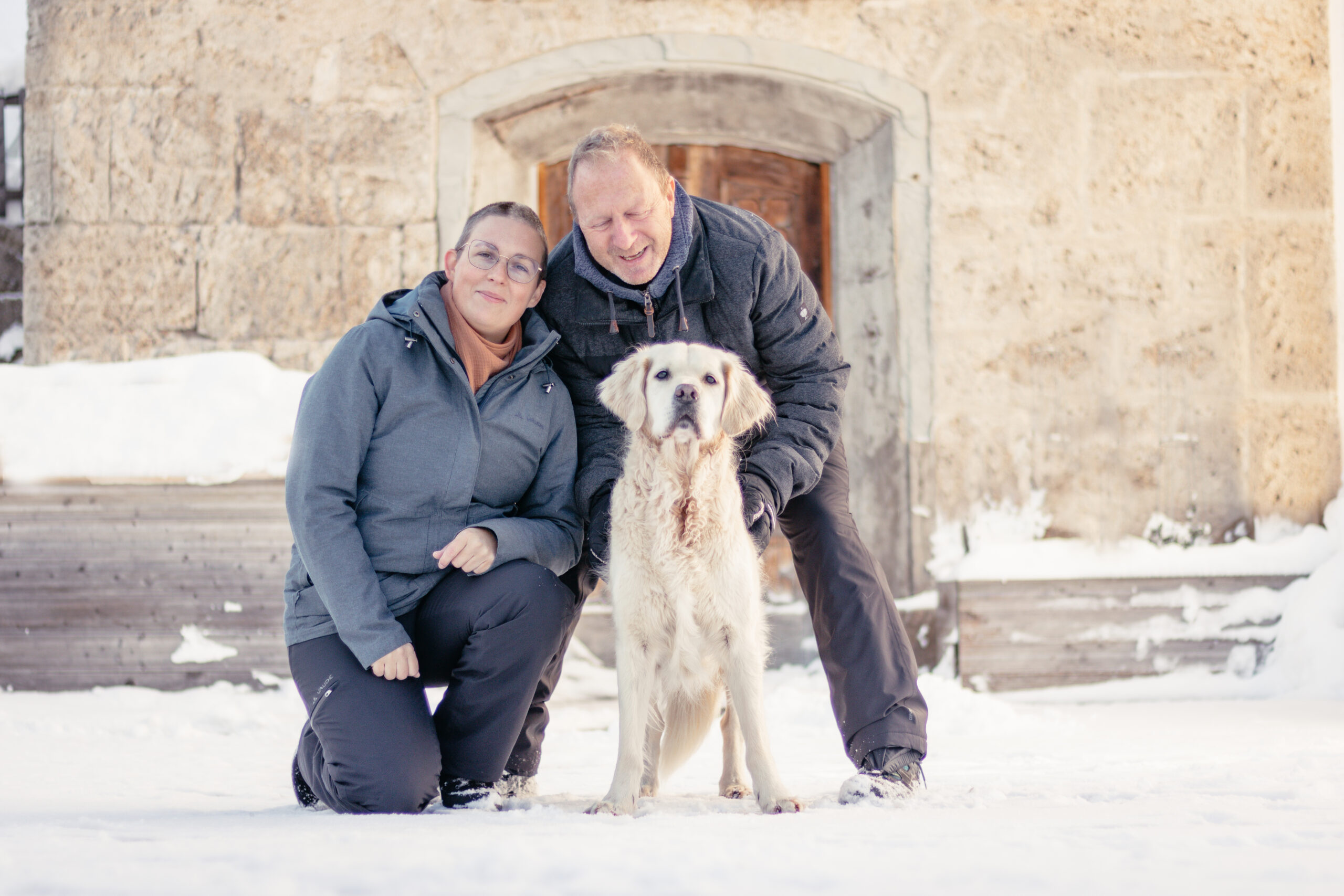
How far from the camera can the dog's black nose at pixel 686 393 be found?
215 centimetres

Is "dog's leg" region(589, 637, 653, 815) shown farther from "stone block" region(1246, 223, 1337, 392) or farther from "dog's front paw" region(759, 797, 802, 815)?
"stone block" region(1246, 223, 1337, 392)

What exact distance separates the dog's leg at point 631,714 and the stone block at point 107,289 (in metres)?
2.98

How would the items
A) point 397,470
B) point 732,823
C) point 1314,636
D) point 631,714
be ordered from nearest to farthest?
point 732,823
point 631,714
point 397,470
point 1314,636

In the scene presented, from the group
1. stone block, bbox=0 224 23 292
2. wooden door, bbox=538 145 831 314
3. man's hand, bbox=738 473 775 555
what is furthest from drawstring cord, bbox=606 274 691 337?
stone block, bbox=0 224 23 292

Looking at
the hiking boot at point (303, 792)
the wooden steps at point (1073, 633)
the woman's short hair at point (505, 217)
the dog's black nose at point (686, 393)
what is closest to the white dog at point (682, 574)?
the dog's black nose at point (686, 393)

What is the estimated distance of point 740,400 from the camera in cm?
227

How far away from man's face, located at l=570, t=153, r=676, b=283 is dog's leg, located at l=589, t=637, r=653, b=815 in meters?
0.89

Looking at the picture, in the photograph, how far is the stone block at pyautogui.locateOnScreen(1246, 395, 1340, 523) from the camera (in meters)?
4.12

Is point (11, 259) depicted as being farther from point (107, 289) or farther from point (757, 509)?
point (757, 509)

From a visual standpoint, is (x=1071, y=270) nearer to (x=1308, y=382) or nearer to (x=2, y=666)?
(x=1308, y=382)

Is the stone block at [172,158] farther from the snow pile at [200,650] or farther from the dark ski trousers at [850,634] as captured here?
the dark ski trousers at [850,634]

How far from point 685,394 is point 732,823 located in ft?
2.88

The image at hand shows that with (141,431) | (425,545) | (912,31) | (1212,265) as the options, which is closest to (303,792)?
(425,545)

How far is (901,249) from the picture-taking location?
422cm
